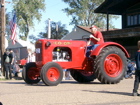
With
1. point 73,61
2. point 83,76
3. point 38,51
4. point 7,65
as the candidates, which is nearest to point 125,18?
point 7,65

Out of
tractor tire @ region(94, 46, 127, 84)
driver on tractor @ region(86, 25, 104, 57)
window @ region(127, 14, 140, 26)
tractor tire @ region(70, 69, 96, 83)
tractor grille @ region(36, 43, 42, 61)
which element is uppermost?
window @ region(127, 14, 140, 26)

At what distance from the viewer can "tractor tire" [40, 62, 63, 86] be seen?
10648 mm

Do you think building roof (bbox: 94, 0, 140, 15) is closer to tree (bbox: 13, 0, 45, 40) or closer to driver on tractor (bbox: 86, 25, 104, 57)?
driver on tractor (bbox: 86, 25, 104, 57)

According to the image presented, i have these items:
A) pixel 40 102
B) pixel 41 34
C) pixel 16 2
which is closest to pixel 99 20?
pixel 16 2

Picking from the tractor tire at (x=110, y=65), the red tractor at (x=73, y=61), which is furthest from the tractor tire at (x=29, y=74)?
the tractor tire at (x=110, y=65)

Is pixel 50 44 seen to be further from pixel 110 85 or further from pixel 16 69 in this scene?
pixel 16 69

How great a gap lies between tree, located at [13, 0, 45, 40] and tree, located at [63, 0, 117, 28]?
5056mm

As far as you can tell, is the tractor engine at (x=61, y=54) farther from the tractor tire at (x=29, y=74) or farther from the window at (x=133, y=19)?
the window at (x=133, y=19)

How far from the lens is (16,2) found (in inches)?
2078

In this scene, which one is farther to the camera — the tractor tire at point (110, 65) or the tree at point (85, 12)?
the tree at point (85, 12)

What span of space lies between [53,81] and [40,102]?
3344 millimetres

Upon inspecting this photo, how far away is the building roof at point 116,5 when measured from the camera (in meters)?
29.4

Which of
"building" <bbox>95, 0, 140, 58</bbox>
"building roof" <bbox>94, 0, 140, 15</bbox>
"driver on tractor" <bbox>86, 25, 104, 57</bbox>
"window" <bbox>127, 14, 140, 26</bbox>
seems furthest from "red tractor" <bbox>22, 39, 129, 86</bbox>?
"building roof" <bbox>94, 0, 140, 15</bbox>

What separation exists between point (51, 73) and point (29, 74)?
4.55 feet
